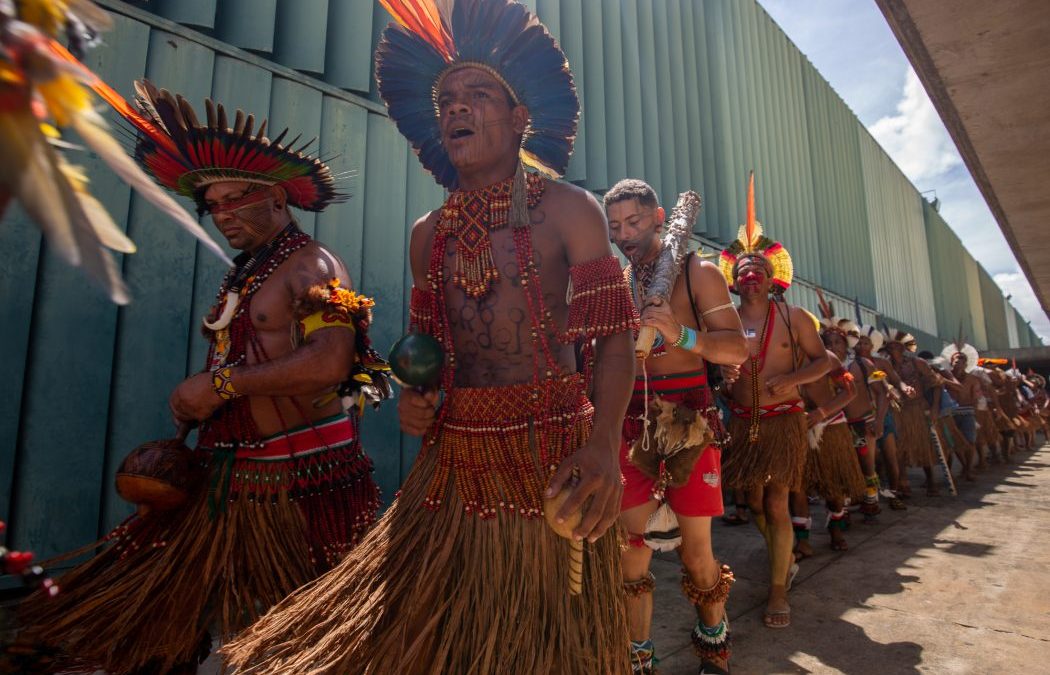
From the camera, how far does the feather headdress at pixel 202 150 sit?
7.45 ft

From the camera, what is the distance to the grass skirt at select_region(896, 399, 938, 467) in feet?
26.4

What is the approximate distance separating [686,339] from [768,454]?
1.69 m

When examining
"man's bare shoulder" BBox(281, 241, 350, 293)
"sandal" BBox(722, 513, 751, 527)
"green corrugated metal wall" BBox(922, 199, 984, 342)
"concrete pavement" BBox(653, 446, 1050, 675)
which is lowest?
"sandal" BBox(722, 513, 751, 527)

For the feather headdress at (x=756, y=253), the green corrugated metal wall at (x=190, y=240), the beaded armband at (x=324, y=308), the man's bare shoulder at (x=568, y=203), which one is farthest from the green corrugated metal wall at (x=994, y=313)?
the beaded armband at (x=324, y=308)

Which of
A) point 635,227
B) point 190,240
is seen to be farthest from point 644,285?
point 190,240

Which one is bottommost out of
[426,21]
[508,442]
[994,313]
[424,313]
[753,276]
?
[508,442]

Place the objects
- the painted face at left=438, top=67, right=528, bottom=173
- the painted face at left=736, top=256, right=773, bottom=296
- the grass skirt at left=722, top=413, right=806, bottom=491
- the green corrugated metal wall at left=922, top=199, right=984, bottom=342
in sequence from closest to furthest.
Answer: the painted face at left=438, top=67, right=528, bottom=173
the grass skirt at left=722, top=413, right=806, bottom=491
the painted face at left=736, top=256, right=773, bottom=296
the green corrugated metal wall at left=922, top=199, right=984, bottom=342

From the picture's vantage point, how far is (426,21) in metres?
1.88

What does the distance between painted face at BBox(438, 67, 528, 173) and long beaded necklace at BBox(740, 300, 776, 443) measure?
272 cm

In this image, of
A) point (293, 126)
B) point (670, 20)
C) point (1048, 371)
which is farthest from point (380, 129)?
point (1048, 371)

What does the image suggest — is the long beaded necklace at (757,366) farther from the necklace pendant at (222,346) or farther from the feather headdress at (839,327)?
the feather headdress at (839,327)

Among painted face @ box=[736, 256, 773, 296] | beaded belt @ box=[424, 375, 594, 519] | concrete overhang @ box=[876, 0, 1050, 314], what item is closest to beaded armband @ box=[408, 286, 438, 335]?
beaded belt @ box=[424, 375, 594, 519]

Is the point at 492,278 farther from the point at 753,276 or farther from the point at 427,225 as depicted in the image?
the point at 753,276

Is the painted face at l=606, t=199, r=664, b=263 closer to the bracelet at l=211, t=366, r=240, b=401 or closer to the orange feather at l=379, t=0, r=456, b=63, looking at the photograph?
the orange feather at l=379, t=0, r=456, b=63
